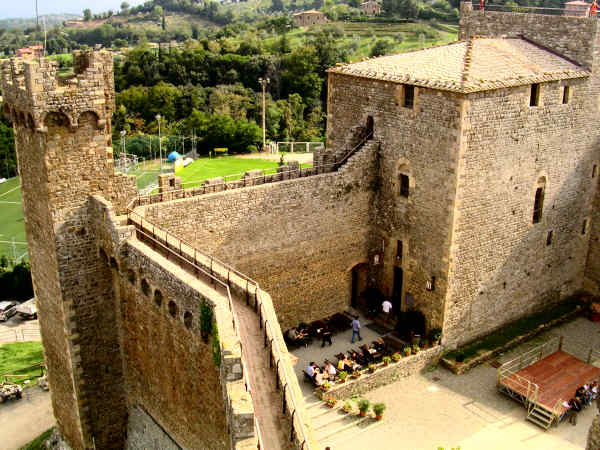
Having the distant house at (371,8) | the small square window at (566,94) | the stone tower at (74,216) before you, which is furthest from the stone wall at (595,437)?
the distant house at (371,8)

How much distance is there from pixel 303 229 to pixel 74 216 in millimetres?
7912

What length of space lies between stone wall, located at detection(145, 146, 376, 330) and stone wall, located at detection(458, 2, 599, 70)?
308 inches

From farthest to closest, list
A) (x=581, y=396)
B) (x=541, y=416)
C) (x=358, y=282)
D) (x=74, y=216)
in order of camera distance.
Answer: (x=358, y=282)
(x=581, y=396)
(x=541, y=416)
(x=74, y=216)

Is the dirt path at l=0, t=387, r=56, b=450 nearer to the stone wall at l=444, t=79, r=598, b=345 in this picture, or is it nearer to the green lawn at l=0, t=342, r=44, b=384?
the green lawn at l=0, t=342, r=44, b=384

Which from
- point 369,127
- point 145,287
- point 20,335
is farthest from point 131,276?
point 20,335

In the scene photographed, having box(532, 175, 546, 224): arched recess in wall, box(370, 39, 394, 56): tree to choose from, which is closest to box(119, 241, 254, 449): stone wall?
box(532, 175, 546, 224): arched recess in wall

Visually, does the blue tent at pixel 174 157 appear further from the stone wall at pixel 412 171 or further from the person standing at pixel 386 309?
the person standing at pixel 386 309

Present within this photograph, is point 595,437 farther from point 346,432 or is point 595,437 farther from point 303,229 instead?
point 303,229

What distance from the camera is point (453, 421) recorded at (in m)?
20.5

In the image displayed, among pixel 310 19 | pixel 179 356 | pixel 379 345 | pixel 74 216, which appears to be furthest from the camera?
pixel 310 19

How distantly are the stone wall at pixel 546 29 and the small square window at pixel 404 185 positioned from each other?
25.1ft

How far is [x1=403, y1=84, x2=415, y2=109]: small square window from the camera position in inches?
884

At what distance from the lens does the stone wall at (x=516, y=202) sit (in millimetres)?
21859

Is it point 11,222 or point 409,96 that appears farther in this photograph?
point 11,222
